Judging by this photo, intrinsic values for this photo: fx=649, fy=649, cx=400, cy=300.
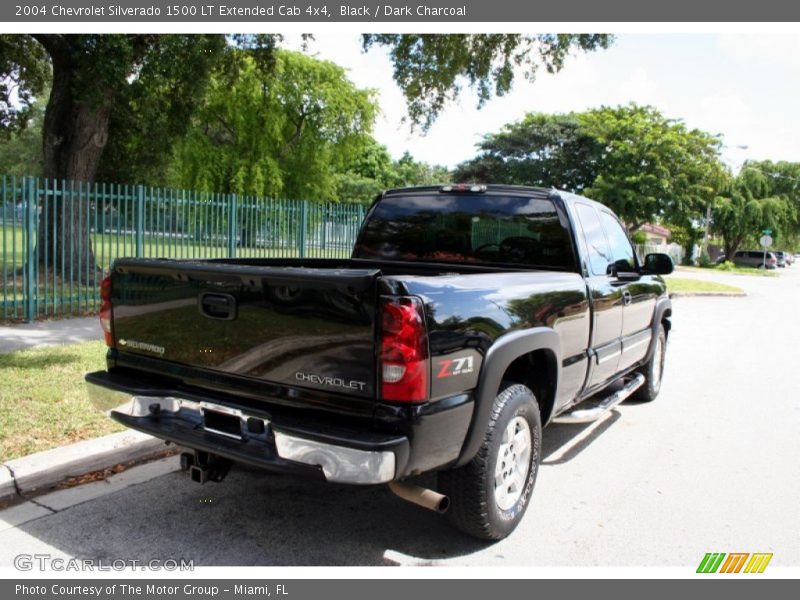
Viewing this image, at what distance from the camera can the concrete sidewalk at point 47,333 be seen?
25.1ft

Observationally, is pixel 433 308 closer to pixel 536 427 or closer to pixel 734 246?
pixel 536 427

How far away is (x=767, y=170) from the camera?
54.6 meters

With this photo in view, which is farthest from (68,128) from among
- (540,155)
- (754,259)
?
(754,259)

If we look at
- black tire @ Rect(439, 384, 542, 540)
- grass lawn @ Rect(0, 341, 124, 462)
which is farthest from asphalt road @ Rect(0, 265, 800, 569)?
grass lawn @ Rect(0, 341, 124, 462)

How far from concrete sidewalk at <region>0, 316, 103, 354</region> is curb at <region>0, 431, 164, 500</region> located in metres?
3.65

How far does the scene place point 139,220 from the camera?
10859mm

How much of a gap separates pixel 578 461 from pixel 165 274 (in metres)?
3.23

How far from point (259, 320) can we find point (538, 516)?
81.8 inches

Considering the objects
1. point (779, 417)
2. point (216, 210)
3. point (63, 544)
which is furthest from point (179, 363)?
point (216, 210)

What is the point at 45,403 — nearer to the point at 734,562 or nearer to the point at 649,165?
the point at 734,562

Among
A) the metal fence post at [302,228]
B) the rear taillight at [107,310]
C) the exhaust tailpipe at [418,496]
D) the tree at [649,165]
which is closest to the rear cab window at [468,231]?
the rear taillight at [107,310]

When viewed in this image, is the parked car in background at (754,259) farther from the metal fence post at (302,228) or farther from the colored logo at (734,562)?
the colored logo at (734,562)

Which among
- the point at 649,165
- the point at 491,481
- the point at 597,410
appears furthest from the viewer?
the point at 649,165

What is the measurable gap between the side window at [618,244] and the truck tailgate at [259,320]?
10.0ft
